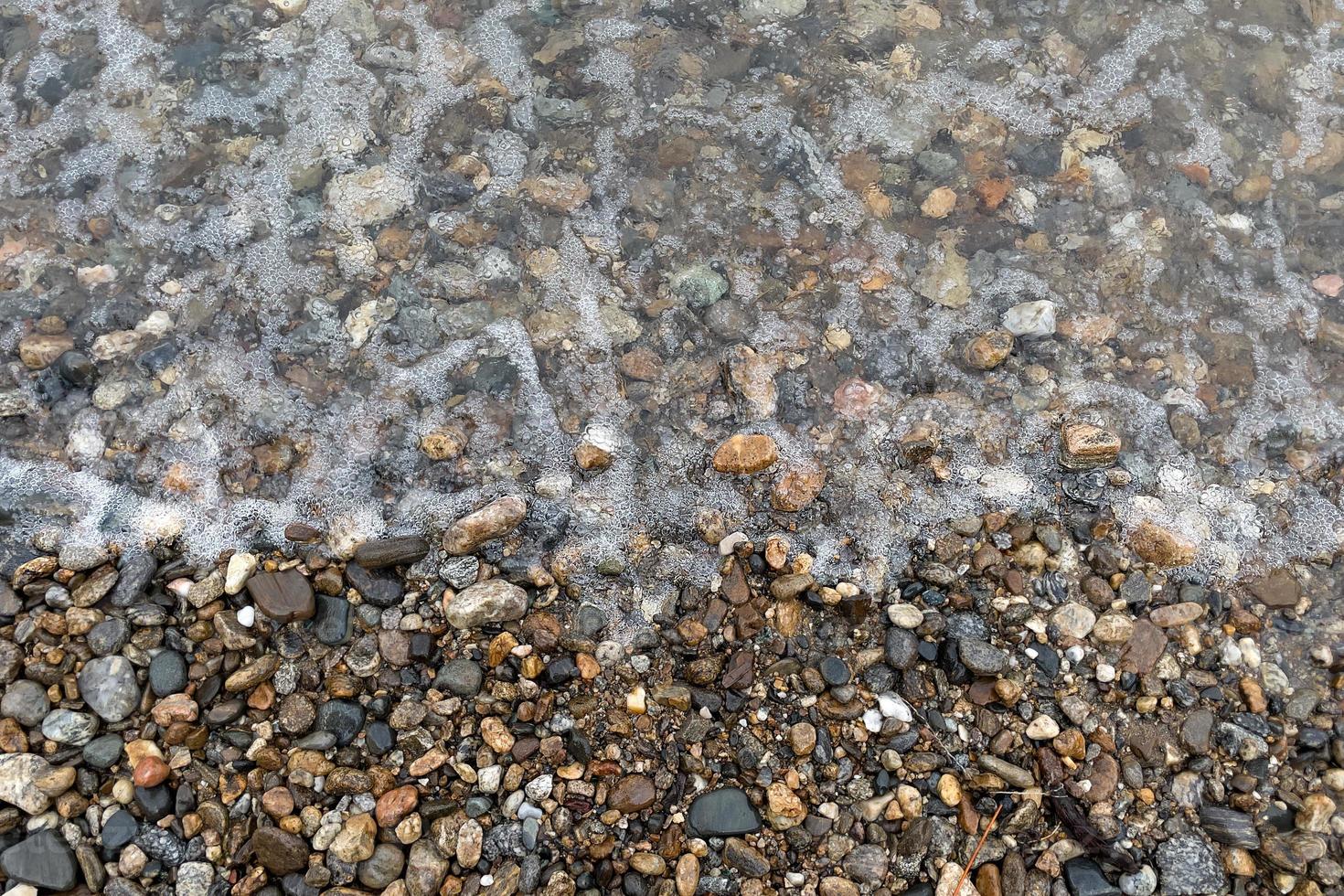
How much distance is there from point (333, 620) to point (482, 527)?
644 mm

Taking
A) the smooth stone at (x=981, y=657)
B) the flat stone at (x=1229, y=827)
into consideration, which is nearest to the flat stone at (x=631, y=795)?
the smooth stone at (x=981, y=657)

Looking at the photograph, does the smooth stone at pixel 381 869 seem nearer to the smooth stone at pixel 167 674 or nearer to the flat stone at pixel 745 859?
the smooth stone at pixel 167 674

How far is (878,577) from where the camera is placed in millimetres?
3246

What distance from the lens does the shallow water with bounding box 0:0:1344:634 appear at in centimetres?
346

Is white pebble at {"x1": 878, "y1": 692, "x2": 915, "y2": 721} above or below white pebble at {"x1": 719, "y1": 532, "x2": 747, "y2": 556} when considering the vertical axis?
below

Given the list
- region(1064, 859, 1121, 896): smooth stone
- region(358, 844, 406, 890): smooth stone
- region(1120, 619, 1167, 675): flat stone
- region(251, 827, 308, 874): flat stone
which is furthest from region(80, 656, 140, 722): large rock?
region(1120, 619, 1167, 675): flat stone

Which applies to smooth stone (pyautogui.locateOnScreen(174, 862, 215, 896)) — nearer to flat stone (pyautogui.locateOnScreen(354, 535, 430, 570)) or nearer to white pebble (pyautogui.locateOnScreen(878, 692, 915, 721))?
flat stone (pyautogui.locateOnScreen(354, 535, 430, 570))

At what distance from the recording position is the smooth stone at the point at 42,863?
2666mm

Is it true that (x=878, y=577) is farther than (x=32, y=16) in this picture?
No

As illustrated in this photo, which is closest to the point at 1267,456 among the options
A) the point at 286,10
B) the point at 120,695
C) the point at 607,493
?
the point at 607,493

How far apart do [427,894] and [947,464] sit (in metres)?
2.55

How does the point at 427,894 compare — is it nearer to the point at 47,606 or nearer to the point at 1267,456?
the point at 47,606

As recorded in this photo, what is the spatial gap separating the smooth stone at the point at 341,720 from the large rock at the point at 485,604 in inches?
17.8

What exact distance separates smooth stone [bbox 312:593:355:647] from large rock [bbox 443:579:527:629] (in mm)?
370
